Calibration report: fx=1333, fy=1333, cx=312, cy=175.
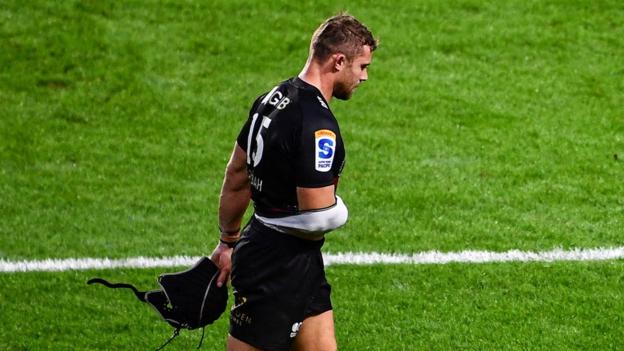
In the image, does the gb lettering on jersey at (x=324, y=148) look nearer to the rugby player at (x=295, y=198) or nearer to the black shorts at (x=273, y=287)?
the rugby player at (x=295, y=198)

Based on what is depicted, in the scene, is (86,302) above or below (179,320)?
below

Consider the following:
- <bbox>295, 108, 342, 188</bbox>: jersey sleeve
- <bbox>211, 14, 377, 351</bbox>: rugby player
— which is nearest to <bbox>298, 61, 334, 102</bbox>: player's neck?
<bbox>211, 14, 377, 351</bbox>: rugby player

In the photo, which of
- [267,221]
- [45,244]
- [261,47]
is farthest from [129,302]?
[261,47]

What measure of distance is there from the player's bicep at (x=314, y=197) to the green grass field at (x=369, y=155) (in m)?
2.44

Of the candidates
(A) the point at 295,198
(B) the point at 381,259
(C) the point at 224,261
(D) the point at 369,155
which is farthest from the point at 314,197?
(D) the point at 369,155

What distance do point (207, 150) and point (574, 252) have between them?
3.83 m

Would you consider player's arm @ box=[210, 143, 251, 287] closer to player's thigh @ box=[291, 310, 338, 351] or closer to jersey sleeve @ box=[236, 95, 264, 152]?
jersey sleeve @ box=[236, 95, 264, 152]

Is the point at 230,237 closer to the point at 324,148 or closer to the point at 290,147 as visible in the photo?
the point at 290,147

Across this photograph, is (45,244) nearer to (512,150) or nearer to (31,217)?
(31,217)

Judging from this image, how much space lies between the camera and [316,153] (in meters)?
6.39

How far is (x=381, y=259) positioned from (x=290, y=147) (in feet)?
13.0

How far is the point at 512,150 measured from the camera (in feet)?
40.8

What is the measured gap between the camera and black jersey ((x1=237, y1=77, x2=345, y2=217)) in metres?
6.41

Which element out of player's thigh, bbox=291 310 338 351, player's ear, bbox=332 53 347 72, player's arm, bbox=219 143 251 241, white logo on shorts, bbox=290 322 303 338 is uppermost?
player's ear, bbox=332 53 347 72
